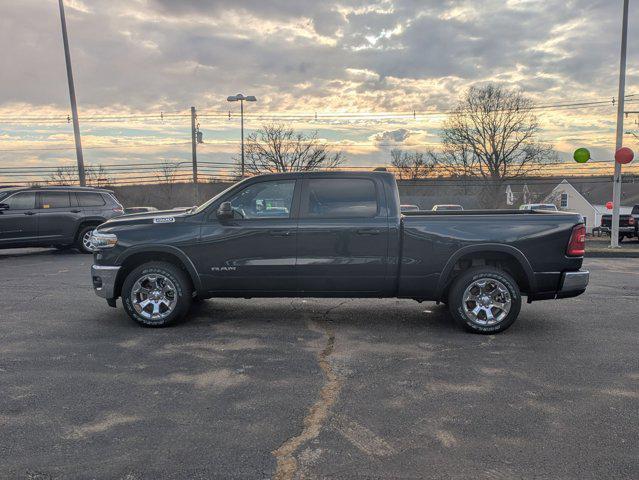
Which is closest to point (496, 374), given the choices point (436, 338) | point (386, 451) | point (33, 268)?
point (436, 338)

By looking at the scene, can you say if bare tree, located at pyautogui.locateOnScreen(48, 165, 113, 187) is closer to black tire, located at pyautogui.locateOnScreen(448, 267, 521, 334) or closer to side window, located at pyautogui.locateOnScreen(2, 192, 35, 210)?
side window, located at pyautogui.locateOnScreen(2, 192, 35, 210)

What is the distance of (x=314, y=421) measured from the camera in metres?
3.64

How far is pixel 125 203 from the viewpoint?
3161 centimetres

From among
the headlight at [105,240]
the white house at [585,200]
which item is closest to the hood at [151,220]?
the headlight at [105,240]

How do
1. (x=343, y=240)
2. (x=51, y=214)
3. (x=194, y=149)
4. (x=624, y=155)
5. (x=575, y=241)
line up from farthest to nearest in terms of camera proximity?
1. (x=194, y=149)
2. (x=624, y=155)
3. (x=51, y=214)
4. (x=343, y=240)
5. (x=575, y=241)

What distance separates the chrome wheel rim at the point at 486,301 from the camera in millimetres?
5906

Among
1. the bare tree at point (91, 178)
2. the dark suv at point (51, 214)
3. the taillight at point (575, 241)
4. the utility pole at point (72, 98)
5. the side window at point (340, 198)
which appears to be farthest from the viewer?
the bare tree at point (91, 178)

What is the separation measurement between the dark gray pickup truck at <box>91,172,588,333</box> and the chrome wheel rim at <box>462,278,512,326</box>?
1 cm

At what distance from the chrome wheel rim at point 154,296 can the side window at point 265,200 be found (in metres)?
1.14

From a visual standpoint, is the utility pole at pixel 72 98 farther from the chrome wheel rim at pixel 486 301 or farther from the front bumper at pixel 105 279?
the chrome wheel rim at pixel 486 301

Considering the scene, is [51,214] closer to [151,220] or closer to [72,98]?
[151,220]

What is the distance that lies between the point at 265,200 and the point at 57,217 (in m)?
9.67

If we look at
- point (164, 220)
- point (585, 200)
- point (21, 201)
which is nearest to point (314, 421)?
point (164, 220)

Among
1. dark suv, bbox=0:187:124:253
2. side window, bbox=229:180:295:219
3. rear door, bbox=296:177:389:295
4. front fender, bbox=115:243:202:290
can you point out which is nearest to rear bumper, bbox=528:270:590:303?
rear door, bbox=296:177:389:295
